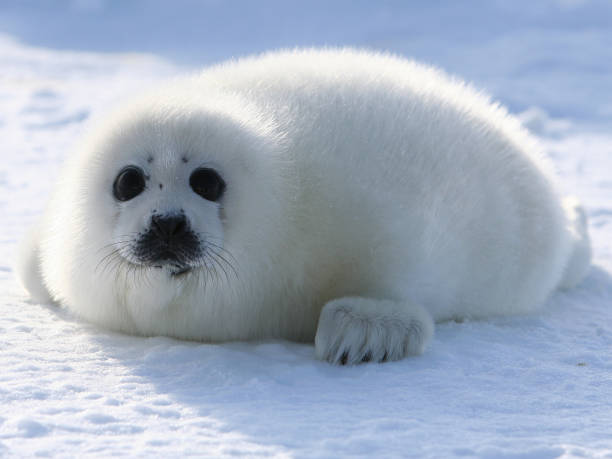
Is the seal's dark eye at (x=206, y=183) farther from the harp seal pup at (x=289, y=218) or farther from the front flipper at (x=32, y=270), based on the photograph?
the front flipper at (x=32, y=270)

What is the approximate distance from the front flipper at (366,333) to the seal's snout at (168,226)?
0.51 metres

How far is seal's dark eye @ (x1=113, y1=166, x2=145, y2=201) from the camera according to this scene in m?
2.55

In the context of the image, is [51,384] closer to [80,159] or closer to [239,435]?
[239,435]

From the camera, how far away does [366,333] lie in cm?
254

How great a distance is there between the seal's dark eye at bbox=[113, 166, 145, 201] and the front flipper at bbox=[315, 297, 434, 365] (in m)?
0.67

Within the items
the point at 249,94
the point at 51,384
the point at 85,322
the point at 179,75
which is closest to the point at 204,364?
the point at 51,384

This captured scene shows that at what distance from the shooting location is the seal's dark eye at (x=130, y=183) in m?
2.55

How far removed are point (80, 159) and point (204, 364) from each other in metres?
0.84

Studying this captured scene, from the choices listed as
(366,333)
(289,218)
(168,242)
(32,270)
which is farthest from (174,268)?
(32,270)

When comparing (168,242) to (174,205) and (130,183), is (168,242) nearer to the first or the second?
(174,205)

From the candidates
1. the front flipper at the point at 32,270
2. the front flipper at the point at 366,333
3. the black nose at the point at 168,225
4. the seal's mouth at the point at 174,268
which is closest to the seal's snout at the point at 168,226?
the black nose at the point at 168,225

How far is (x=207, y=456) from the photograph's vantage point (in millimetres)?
1786

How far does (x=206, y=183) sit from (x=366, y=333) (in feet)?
2.14

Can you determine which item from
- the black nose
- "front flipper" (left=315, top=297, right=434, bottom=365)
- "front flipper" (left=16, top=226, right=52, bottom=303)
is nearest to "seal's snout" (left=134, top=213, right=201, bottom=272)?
the black nose
